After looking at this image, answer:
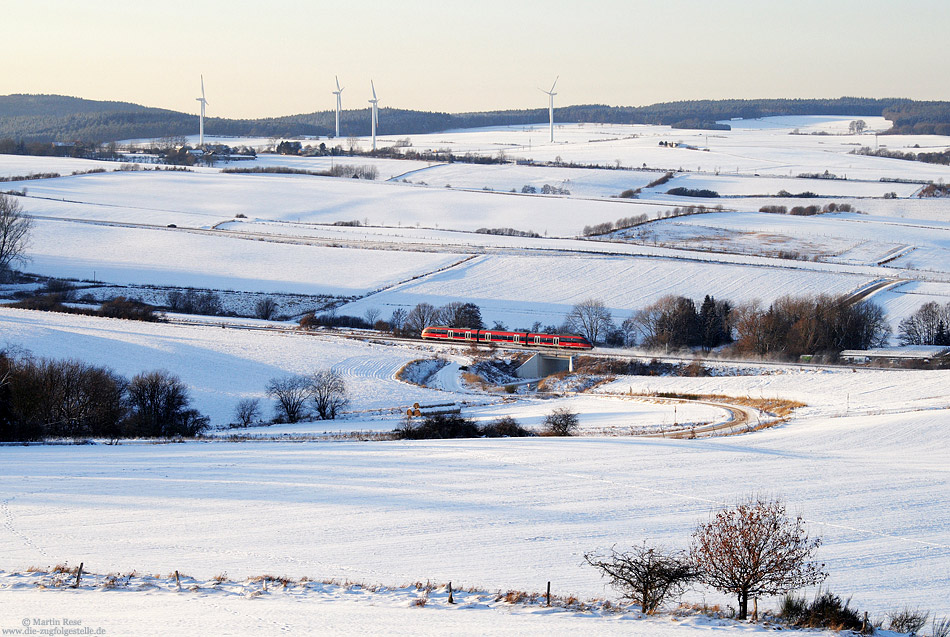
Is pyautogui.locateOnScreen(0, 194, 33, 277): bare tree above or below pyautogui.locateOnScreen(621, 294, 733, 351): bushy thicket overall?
above

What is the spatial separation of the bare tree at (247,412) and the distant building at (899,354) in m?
35.5

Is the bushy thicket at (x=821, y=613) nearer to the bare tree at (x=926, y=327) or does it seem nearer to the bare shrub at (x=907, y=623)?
the bare shrub at (x=907, y=623)

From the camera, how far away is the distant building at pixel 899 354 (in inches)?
2109

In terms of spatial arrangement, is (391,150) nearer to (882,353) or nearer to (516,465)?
(882,353)

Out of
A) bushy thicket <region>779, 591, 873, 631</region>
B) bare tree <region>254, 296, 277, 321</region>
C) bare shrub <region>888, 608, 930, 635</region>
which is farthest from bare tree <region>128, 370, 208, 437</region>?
bare shrub <region>888, 608, 930, 635</region>

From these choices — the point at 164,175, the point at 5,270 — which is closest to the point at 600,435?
the point at 5,270

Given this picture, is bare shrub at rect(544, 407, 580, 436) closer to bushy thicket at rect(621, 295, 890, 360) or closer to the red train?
the red train

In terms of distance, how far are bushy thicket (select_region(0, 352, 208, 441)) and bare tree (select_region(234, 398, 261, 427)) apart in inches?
68.3

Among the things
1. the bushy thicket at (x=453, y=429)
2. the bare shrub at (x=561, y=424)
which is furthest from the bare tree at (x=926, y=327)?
the bushy thicket at (x=453, y=429)

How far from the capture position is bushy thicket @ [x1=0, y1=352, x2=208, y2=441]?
113 ft

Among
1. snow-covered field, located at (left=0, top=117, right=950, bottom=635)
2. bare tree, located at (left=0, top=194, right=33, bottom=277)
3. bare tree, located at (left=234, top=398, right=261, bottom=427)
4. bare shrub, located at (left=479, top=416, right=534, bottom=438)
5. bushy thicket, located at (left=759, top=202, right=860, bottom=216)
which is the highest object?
bushy thicket, located at (left=759, top=202, right=860, bottom=216)

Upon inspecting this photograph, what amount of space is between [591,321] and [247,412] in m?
31.0

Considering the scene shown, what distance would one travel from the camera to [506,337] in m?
61.0

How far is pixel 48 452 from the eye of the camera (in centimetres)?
2941
